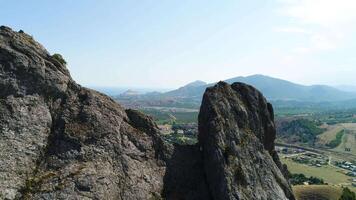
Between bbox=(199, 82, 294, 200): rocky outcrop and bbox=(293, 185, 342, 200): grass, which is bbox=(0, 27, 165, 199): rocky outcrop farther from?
bbox=(293, 185, 342, 200): grass

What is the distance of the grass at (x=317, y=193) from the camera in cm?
10664

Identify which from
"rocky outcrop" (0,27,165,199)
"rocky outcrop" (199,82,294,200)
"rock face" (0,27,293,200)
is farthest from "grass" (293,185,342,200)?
"rocky outcrop" (0,27,165,199)

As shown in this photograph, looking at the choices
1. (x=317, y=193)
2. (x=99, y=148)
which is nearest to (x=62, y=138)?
(x=99, y=148)

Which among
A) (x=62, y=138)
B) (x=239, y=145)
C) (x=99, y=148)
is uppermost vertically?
(x=62, y=138)

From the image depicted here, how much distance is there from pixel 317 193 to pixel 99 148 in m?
84.1

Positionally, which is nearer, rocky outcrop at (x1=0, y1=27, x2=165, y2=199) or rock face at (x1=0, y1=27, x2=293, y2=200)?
rocky outcrop at (x1=0, y1=27, x2=165, y2=199)

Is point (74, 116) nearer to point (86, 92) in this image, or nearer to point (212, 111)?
point (86, 92)

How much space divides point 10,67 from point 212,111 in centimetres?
2164

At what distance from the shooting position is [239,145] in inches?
1849

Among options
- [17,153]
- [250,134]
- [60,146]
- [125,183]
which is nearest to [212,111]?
[250,134]

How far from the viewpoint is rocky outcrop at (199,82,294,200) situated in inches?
1690

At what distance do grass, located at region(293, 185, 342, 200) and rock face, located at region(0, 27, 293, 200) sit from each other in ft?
201

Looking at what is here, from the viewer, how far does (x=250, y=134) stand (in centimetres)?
4994

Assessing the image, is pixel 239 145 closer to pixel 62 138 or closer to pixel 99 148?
pixel 99 148
